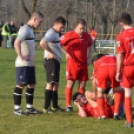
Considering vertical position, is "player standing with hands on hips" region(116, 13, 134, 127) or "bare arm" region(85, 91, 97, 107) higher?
"player standing with hands on hips" region(116, 13, 134, 127)

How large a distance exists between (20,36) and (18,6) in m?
55.3

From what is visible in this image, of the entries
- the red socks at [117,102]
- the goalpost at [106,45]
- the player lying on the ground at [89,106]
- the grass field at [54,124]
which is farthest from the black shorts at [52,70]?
the goalpost at [106,45]

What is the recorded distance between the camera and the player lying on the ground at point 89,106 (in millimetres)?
9172

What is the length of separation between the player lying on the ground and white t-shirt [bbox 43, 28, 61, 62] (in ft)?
2.92

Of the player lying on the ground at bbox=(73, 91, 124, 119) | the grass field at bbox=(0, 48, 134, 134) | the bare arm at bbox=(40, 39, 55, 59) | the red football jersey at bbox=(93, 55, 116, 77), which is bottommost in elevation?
the grass field at bbox=(0, 48, 134, 134)

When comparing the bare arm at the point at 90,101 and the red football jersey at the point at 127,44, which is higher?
the red football jersey at the point at 127,44

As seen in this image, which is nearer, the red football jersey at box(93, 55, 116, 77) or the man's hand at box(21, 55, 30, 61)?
the red football jersey at box(93, 55, 116, 77)

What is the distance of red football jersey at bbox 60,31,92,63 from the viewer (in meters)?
9.88

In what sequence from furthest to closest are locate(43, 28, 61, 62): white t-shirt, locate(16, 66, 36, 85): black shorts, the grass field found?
locate(43, 28, 61, 62): white t-shirt < locate(16, 66, 36, 85): black shorts < the grass field

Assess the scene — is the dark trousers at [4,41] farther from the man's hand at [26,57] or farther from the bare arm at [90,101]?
the man's hand at [26,57]

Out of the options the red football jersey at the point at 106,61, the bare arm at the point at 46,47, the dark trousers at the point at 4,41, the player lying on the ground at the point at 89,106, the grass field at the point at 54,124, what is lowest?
the grass field at the point at 54,124

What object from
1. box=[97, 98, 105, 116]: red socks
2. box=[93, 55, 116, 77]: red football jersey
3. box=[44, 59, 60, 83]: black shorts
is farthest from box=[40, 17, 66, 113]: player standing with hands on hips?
box=[97, 98, 105, 116]: red socks

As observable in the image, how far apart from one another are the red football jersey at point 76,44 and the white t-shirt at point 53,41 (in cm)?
20

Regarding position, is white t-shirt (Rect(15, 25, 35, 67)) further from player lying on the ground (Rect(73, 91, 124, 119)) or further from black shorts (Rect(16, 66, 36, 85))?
player lying on the ground (Rect(73, 91, 124, 119))
